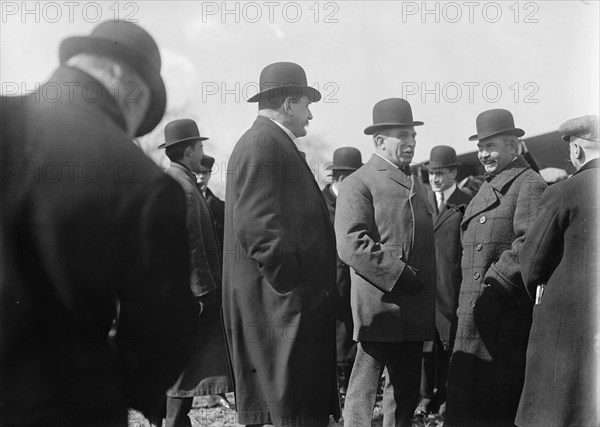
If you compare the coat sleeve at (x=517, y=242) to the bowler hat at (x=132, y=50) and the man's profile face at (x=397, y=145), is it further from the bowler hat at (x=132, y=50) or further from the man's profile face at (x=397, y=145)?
the bowler hat at (x=132, y=50)

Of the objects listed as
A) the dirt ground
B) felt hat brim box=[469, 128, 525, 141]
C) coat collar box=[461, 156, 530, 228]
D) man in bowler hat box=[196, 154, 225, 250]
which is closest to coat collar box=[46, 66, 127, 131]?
coat collar box=[461, 156, 530, 228]

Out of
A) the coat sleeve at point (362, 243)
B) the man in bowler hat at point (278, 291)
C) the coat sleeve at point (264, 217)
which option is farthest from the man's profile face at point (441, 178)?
the coat sleeve at point (264, 217)

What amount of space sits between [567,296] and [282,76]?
1.80m

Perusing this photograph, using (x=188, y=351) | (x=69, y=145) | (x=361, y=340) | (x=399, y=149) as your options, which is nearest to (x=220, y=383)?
(x=361, y=340)

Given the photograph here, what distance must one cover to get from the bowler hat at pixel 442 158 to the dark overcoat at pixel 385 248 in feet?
7.05

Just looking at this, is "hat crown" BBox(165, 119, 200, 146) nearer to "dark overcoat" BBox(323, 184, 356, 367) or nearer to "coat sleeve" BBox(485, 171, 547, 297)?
"dark overcoat" BBox(323, 184, 356, 367)

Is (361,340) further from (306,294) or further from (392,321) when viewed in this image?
(306,294)

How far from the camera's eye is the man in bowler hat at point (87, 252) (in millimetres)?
2047

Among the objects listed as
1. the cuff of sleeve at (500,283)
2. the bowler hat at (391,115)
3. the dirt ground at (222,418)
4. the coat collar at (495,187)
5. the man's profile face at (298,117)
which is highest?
the bowler hat at (391,115)

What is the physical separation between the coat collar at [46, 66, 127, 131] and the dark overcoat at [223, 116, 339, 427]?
1.70m

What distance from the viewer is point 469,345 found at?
4.98m

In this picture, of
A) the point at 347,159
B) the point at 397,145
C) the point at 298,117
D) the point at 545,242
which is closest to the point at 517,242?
the point at 545,242

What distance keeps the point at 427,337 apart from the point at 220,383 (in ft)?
3.97

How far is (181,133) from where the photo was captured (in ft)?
16.7
